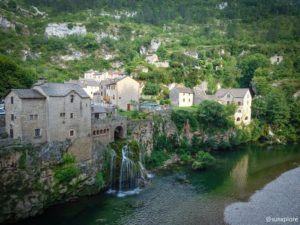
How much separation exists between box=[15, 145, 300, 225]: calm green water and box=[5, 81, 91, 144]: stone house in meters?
9.68

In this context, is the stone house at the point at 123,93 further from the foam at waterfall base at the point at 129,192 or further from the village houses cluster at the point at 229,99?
the foam at waterfall base at the point at 129,192

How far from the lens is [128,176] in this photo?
49.2 m

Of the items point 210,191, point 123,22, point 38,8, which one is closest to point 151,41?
point 123,22

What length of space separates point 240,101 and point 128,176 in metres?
42.8

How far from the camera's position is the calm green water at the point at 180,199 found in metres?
37.8

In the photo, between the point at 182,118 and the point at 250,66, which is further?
the point at 250,66

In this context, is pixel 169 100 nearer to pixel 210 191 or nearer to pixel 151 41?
pixel 210 191

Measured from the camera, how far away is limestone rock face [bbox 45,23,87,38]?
138250 millimetres

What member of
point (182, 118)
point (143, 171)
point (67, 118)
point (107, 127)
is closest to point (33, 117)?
point (67, 118)

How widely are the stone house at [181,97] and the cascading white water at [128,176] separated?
3489 cm

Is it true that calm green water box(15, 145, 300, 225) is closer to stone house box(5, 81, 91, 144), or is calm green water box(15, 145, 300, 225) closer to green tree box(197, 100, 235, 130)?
stone house box(5, 81, 91, 144)

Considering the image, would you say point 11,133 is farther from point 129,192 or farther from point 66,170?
point 129,192

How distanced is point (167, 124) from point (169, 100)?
17809 millimetres

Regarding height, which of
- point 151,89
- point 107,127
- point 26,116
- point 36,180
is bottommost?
point 36,180
